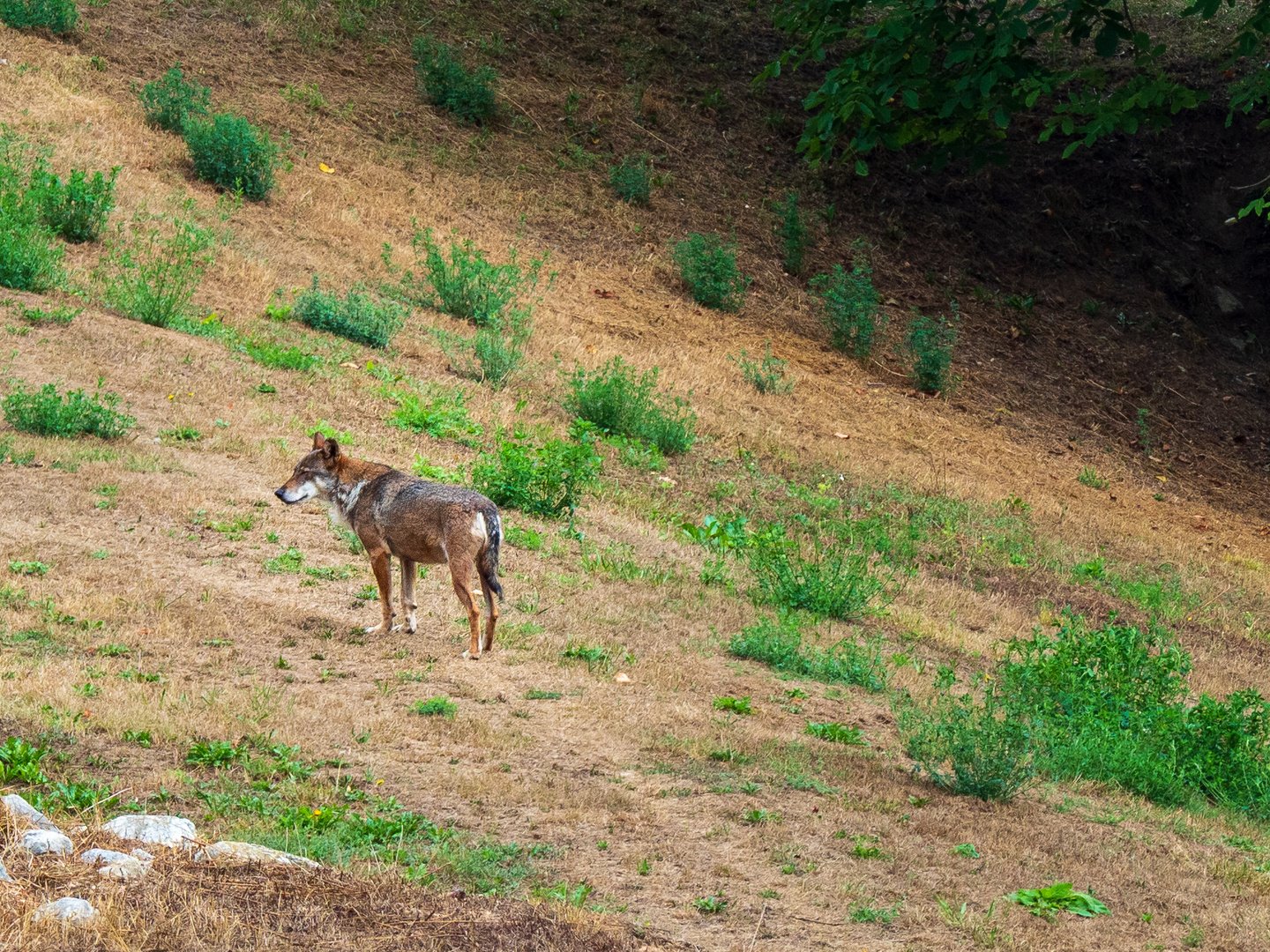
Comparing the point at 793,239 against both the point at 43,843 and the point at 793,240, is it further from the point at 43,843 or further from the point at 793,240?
the point at 43,843

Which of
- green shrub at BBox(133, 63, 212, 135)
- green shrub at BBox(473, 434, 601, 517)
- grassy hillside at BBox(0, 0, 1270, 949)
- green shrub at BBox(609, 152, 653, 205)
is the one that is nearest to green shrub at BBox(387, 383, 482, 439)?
grassy hillside at BBox(0, 0, 1270, 949)

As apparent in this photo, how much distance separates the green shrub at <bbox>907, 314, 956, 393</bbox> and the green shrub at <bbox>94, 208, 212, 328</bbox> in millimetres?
11595

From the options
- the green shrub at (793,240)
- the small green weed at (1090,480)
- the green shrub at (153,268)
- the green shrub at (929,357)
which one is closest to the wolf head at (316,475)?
the green shrub at (153,268)

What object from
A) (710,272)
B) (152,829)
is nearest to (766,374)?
(710,272)

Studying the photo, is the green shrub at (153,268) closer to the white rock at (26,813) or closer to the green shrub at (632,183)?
the green shrub at (632,183)

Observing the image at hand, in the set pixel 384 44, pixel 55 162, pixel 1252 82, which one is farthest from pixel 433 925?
pixel 384 44

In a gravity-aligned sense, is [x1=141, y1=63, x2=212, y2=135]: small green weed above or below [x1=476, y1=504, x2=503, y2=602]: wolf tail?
above

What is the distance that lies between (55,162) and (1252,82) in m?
15.5

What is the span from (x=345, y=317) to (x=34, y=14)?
34.9 feet

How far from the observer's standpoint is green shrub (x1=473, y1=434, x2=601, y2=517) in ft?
37.0

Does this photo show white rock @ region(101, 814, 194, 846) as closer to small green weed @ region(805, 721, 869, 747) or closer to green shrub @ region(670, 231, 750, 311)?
small green weed @ region(805, 721, 869, 747)

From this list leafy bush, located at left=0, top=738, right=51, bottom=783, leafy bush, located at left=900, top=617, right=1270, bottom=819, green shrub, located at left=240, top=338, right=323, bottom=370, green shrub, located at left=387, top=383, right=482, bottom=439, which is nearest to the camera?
leafy bush, located at left=0, top=738, right=51, bottom=783

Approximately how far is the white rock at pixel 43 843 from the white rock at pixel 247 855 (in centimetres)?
47

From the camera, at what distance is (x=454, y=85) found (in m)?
23.4
